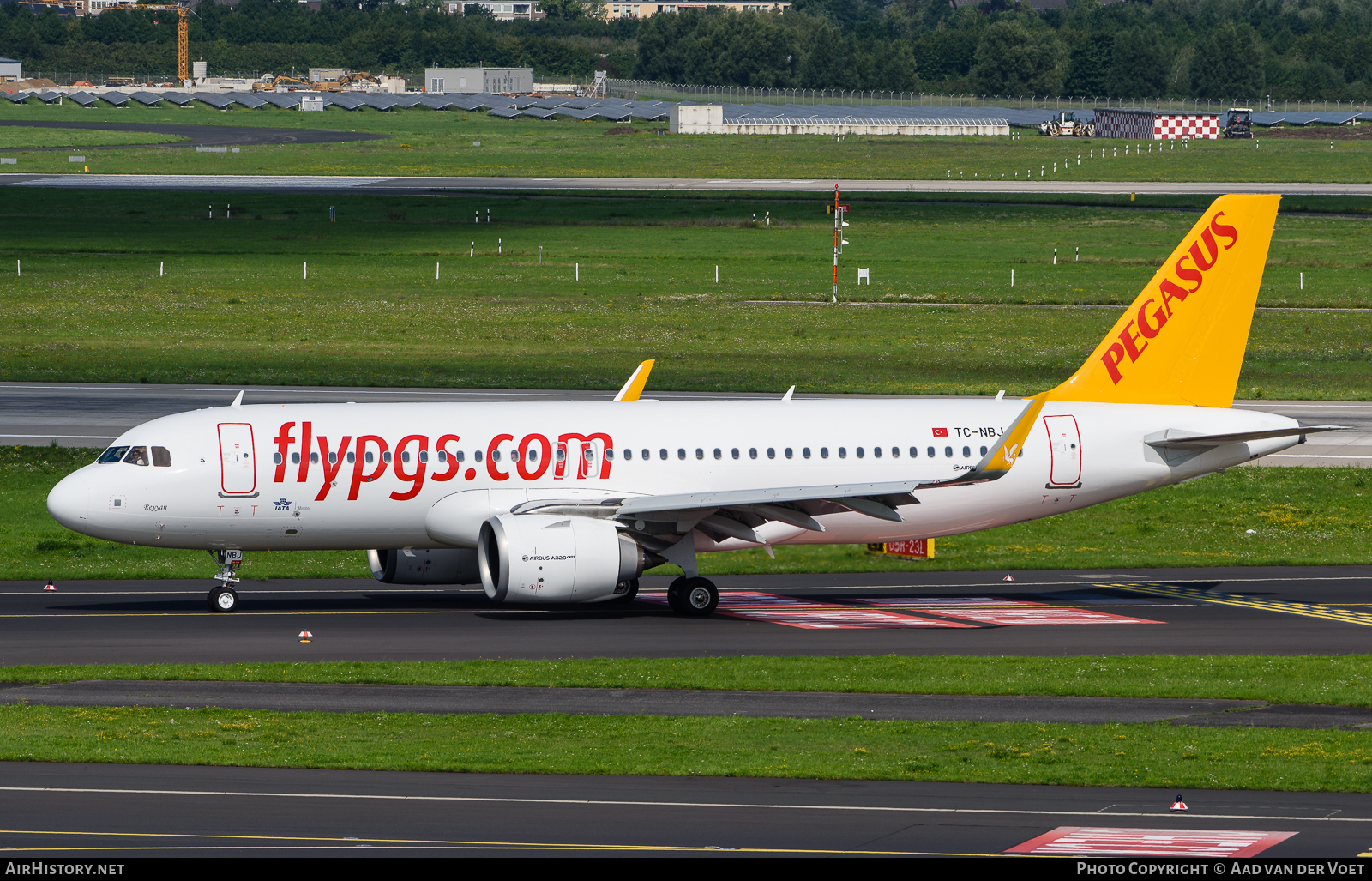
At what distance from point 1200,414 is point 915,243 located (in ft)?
275

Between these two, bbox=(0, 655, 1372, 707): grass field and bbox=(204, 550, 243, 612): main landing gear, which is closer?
bbox=(0, 655, 1372, 707): grass field

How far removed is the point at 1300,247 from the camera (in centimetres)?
11531

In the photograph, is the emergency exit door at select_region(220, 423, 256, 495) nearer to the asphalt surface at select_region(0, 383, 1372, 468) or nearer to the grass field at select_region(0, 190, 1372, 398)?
the asphalt surface at select_region(0, 383, 1372, 468)

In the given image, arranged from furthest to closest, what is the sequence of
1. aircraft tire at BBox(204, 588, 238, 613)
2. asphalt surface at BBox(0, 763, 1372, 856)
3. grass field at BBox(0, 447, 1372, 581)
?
grass field at BBox(0, 447, 1372, 581), aircraft tire at BBox(204, 588, 238, 613), asphalt surface at BBox(0, 763, 1372, 856)

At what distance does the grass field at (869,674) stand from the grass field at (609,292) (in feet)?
116

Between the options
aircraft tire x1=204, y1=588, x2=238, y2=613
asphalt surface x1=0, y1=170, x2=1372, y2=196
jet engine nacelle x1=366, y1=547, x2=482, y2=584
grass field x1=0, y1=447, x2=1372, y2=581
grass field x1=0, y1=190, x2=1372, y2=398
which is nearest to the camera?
aircraft tire x1=204, y1=588, x2=238, y2=613

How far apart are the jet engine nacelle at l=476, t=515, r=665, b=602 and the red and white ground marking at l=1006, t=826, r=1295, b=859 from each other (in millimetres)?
15620

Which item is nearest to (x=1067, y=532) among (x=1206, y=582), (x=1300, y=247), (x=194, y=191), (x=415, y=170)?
(x=1206, y=582)

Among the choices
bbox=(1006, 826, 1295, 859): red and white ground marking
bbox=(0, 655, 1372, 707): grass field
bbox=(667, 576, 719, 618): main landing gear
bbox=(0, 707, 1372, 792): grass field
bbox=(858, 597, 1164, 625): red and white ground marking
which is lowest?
bbox=(858, 597, 1164, 625): red and white ground marking

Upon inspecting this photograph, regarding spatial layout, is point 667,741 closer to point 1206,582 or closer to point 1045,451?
point 1045,451

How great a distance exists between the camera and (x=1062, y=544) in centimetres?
4666

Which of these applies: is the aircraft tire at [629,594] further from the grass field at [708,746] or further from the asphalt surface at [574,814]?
the asphalt surface at [574,814]

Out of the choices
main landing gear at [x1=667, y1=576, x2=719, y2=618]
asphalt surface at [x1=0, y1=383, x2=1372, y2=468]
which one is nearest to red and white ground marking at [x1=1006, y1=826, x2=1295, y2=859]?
main landing gear at [x1=667, y1=576, x2=719, y2=618]

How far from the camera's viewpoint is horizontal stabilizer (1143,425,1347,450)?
38688 mm
